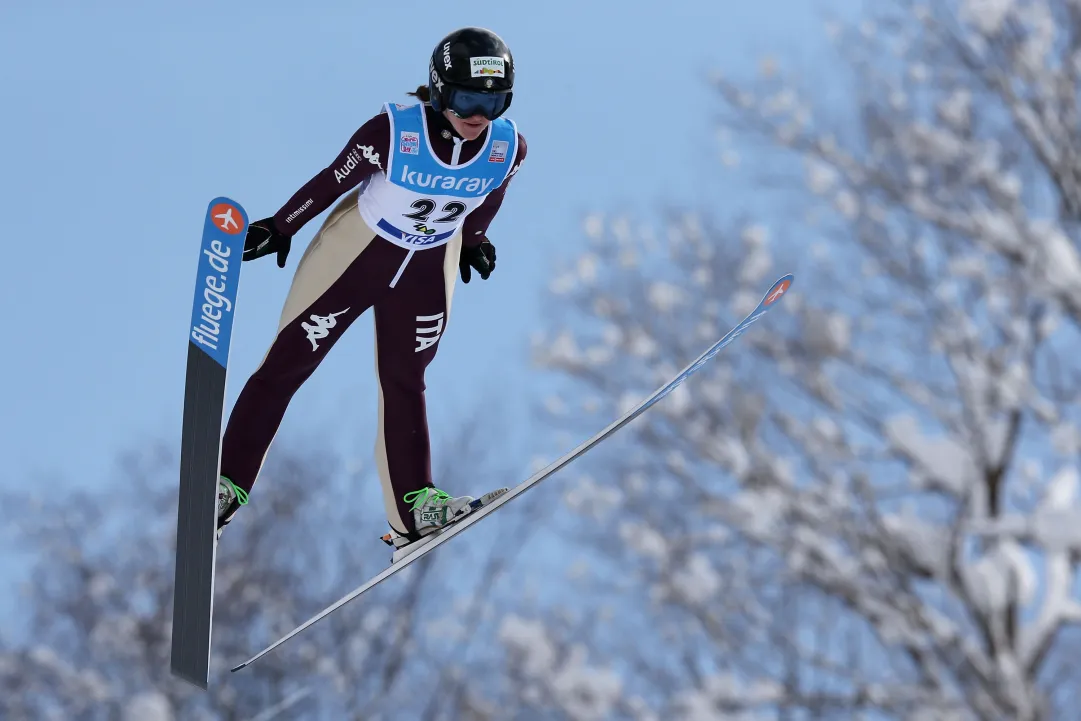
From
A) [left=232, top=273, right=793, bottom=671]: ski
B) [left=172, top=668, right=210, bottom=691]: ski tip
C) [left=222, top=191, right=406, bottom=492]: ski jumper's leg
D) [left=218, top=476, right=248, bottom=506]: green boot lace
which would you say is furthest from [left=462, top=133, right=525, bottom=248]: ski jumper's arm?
[left=172, top=668, right=210, bottom=691]: ski tip

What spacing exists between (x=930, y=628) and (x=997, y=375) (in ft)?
7.99

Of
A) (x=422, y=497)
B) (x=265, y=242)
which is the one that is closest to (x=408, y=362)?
(x=422, y=497)

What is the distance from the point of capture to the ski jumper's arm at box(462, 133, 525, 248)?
469 centimetres

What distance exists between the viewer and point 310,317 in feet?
15.4

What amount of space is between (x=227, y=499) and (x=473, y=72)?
5.53ft

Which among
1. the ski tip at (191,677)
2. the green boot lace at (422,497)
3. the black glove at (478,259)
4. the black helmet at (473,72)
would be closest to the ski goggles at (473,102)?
the black helmet at (473,72)

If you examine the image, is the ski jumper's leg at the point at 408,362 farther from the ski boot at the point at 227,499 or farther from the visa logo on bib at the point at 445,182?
the ski boot at the point at 227,499

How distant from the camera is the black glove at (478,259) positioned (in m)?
4.87

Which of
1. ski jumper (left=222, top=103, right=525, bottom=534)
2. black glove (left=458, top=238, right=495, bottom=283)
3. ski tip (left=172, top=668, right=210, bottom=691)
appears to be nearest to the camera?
ski jumper (left=222, top=103, right=525, bottom=534)

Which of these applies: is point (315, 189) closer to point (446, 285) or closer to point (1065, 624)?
point (446, 285)

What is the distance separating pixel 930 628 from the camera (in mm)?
11992

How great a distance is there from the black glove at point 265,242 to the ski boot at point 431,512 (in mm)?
996

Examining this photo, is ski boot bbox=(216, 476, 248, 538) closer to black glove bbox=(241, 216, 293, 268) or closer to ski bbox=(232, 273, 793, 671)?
ski bbox=(232, 273, 793, 671)

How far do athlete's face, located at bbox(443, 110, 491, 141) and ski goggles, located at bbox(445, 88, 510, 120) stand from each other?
2 centimetres
